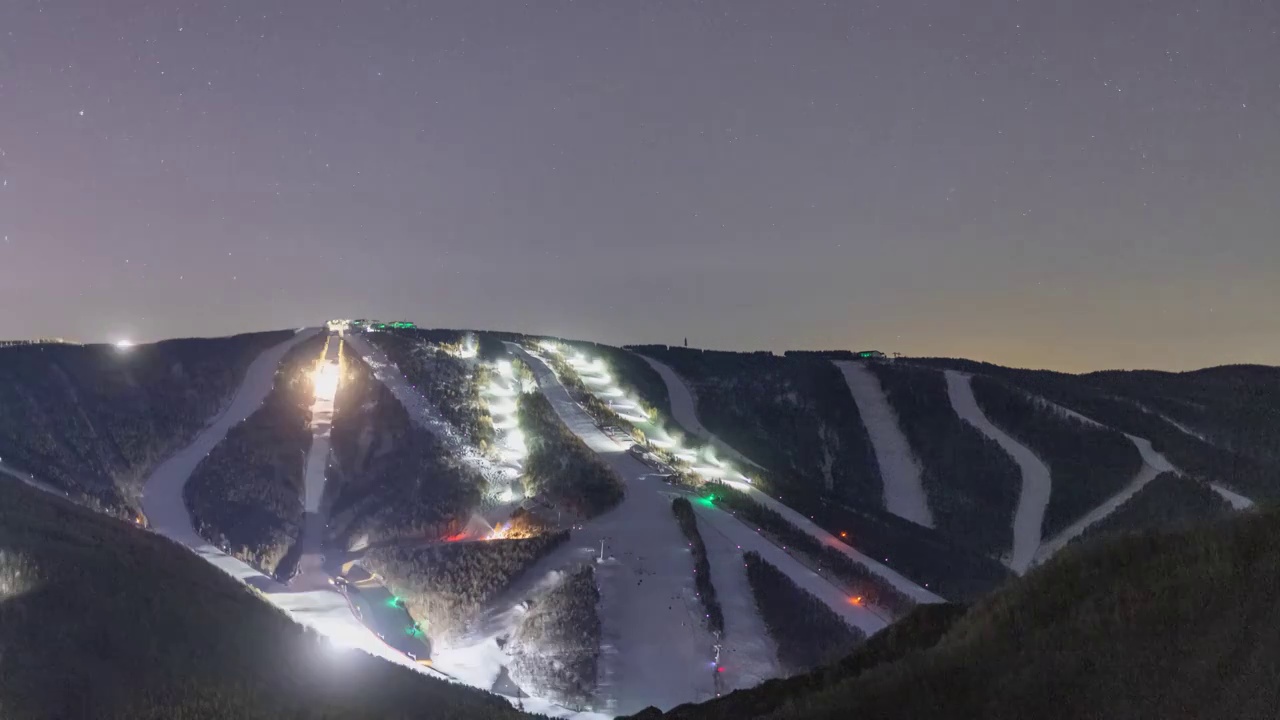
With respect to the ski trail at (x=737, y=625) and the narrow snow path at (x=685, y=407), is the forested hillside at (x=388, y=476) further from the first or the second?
the narrow snow path at (x=685, y=407)

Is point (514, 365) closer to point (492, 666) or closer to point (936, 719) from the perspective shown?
point (492, 666)

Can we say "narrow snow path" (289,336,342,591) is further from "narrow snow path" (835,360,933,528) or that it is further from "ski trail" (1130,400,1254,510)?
"ski trail" (1130,400,1254,510)

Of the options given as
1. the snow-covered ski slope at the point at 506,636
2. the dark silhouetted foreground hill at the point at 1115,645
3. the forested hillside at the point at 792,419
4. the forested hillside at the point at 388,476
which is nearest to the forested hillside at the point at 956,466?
the forested hillside at the point at 792,419

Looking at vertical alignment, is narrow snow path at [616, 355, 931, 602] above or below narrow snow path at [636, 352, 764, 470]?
below

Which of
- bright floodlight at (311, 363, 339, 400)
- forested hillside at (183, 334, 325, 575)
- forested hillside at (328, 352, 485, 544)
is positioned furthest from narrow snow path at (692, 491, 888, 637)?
bright floodlight at (311, 363, 339, 400)

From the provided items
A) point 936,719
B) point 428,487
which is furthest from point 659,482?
point 936,719
